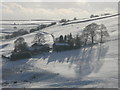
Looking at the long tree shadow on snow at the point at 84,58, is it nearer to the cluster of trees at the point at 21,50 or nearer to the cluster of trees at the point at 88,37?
the cluster of trees at the point at 88,37

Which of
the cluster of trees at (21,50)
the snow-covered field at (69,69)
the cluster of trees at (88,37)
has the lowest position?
the snow-covered field at (69,69)

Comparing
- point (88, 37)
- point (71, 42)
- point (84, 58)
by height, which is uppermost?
point (88, 37)

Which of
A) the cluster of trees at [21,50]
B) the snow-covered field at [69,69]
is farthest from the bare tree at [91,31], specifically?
the cluster of trees at [21,50]

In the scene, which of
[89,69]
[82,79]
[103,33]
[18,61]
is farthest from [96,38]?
[82,79]

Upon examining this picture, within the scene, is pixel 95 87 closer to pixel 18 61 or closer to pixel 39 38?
pixel 18 61

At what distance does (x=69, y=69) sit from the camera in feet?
162

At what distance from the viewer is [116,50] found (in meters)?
Answer: 60.8

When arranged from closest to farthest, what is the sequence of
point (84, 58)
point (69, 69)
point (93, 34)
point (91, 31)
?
point (69, 69)
point (84, 58)
point (93, 34)
point (91, 31)

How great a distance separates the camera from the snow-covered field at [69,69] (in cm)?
3875

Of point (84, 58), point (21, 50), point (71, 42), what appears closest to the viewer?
point (84, 58)

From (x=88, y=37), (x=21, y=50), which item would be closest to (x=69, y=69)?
(x=21, y=50)

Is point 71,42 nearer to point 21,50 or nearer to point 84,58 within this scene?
point 21,50

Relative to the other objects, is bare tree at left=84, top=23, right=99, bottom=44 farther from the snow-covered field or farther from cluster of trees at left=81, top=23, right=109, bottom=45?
the snow-covered field

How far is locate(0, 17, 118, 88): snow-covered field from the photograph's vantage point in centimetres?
3875
